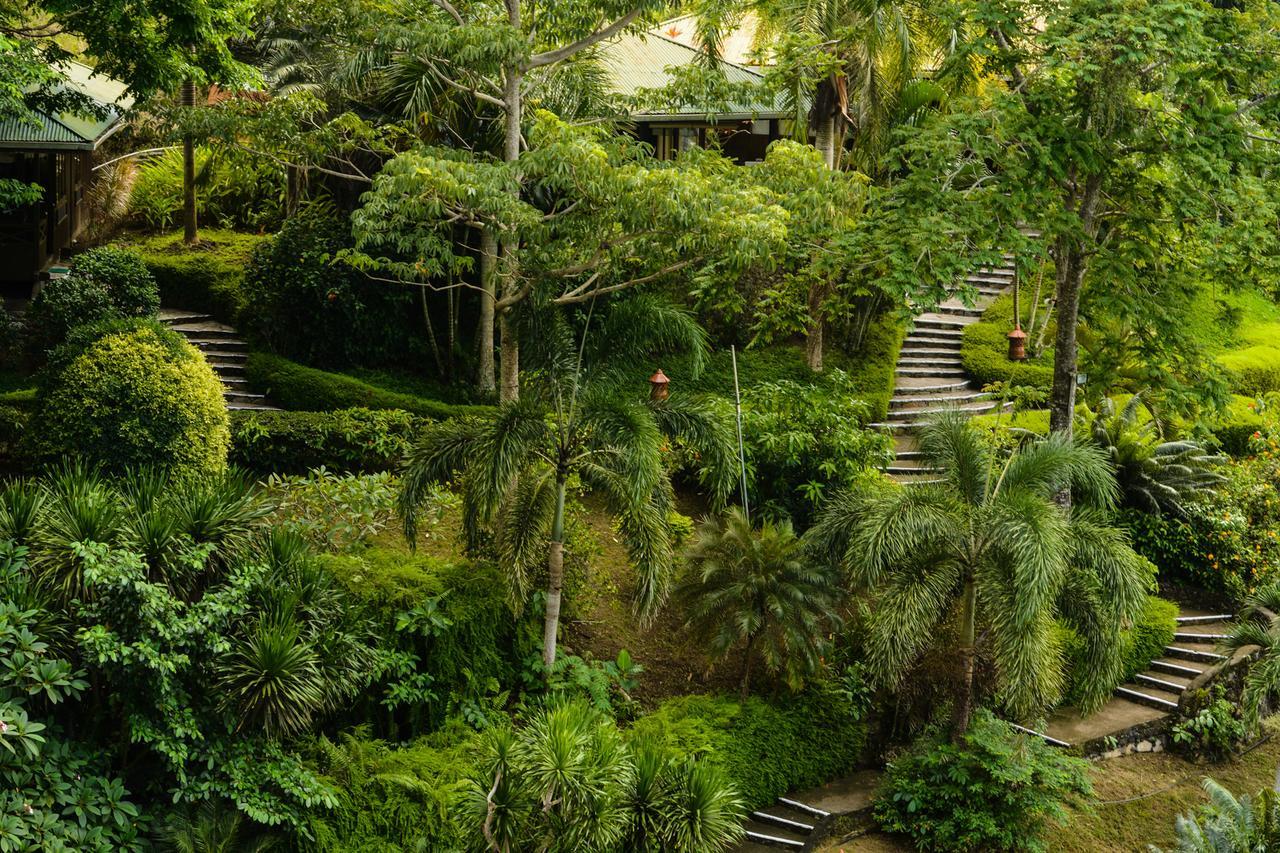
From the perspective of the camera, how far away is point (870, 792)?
1344 centimetres

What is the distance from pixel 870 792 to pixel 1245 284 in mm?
8219

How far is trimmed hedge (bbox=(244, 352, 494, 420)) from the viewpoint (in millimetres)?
17688

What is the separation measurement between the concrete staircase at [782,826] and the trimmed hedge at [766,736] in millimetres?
130

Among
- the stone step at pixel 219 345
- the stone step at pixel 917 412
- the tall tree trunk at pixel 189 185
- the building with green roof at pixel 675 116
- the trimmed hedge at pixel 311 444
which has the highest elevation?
the building with green roof at pixel 675 116

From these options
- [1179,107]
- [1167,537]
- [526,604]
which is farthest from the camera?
[1167,537]

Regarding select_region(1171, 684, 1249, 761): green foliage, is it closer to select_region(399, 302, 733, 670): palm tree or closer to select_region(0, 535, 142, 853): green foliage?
select_region(399, 302, 733, 670): palm tree

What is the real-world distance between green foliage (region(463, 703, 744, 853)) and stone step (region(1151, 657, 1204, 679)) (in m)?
7.59

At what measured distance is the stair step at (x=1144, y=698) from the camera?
1550cm

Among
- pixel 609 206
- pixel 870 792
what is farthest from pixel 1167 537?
pixel 609 206

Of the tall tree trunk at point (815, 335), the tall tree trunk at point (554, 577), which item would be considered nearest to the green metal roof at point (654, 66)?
the tall tree trunk at point (815, 335)

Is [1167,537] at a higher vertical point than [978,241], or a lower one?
lower

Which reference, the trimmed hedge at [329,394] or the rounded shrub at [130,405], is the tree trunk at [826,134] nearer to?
the trimmed hedge at [329,394]

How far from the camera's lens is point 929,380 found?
22891 mm

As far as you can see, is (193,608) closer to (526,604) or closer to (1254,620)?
(526,604)
